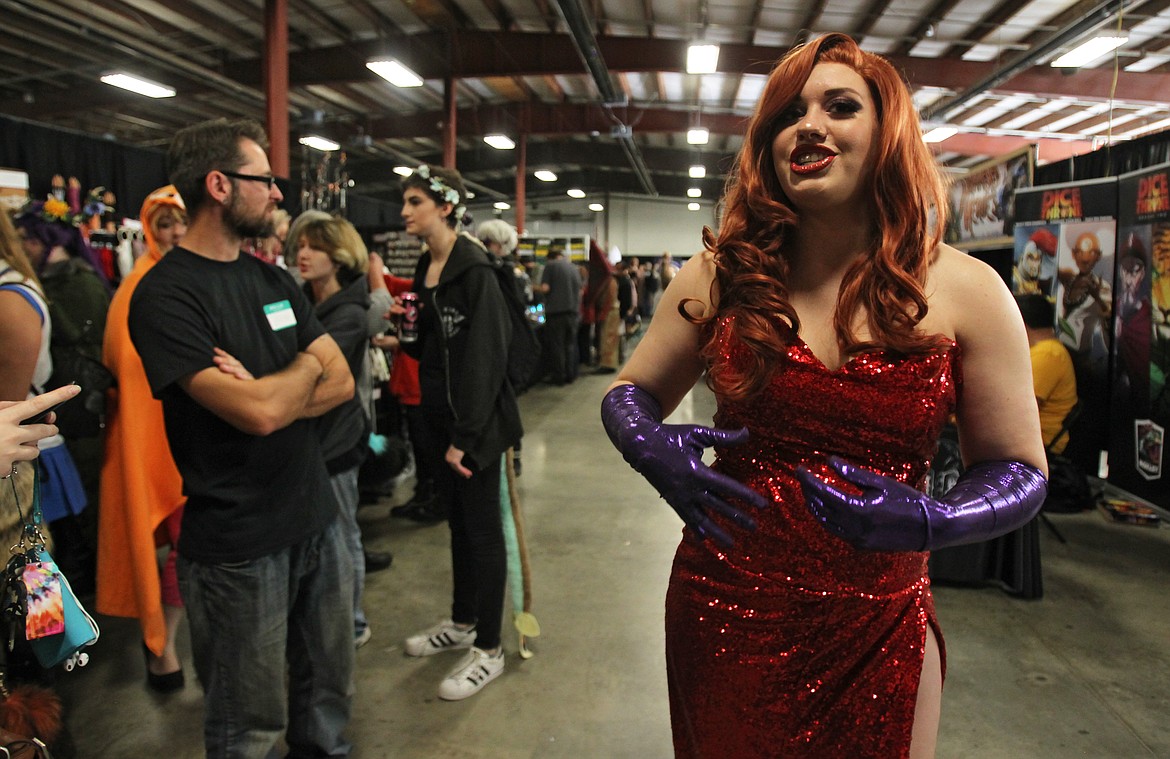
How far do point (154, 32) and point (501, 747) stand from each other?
8.90 meters

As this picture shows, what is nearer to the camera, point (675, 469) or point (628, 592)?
point (675, 469)

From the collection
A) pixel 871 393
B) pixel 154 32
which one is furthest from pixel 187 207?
pixel 154 32

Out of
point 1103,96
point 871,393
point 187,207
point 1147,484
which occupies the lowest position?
point 1147,484

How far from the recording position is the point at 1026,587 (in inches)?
128

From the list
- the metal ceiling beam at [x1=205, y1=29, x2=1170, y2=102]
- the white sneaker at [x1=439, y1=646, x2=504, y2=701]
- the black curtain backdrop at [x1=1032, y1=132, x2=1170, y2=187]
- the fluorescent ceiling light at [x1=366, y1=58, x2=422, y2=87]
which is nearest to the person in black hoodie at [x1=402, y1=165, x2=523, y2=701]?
the white sneaker at [x1=439, y1=646, x2=504, y2=701]

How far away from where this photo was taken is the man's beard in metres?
1.60

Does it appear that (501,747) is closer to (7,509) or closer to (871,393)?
(7,509)

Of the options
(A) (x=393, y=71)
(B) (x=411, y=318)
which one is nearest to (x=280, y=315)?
(B) (x=411, y=318)

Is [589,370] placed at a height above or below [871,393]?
below

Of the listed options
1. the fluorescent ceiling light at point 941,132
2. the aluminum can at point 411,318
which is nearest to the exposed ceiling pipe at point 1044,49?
the fluorescent ceiling light at point 941,132

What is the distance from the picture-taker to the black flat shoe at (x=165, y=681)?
241 centimetres

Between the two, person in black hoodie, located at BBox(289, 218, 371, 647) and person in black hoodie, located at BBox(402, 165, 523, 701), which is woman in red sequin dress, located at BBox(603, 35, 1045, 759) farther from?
person in black hoodie, located at BBox(289, 218, 371, 647)

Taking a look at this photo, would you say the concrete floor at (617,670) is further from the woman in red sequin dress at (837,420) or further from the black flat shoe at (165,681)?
the woman in red sequin dress at (837,420)

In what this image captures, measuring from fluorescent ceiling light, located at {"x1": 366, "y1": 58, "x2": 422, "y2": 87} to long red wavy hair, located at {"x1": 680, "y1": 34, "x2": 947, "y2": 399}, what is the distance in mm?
7533
